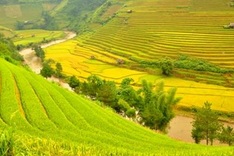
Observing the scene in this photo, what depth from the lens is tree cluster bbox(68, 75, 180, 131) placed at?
88.4 feet

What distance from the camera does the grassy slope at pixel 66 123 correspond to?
43.2ft

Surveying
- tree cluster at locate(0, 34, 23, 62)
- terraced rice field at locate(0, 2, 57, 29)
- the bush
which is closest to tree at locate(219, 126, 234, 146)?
the bush

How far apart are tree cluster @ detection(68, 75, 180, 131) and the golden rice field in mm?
6778

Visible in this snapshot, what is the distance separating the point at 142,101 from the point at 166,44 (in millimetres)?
29716

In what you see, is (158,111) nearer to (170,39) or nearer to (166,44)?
(166,44)

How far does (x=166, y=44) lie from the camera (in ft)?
192

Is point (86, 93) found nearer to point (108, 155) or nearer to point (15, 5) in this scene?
point (108, 155)

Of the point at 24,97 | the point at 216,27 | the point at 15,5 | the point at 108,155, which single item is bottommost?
the point at 108,155

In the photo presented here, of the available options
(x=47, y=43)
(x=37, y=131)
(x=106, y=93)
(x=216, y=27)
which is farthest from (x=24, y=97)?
(x=47, y=43)

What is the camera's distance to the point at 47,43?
312 ft

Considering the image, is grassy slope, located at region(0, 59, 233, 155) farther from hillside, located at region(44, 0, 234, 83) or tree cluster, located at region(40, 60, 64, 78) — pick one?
hillside, located at region(44, 0, 234, 83)

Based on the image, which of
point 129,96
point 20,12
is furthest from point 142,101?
point 20,12

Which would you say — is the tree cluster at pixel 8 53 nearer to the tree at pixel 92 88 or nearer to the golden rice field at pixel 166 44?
the golden rice field at pixel 166 44

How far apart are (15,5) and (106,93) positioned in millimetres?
127152
